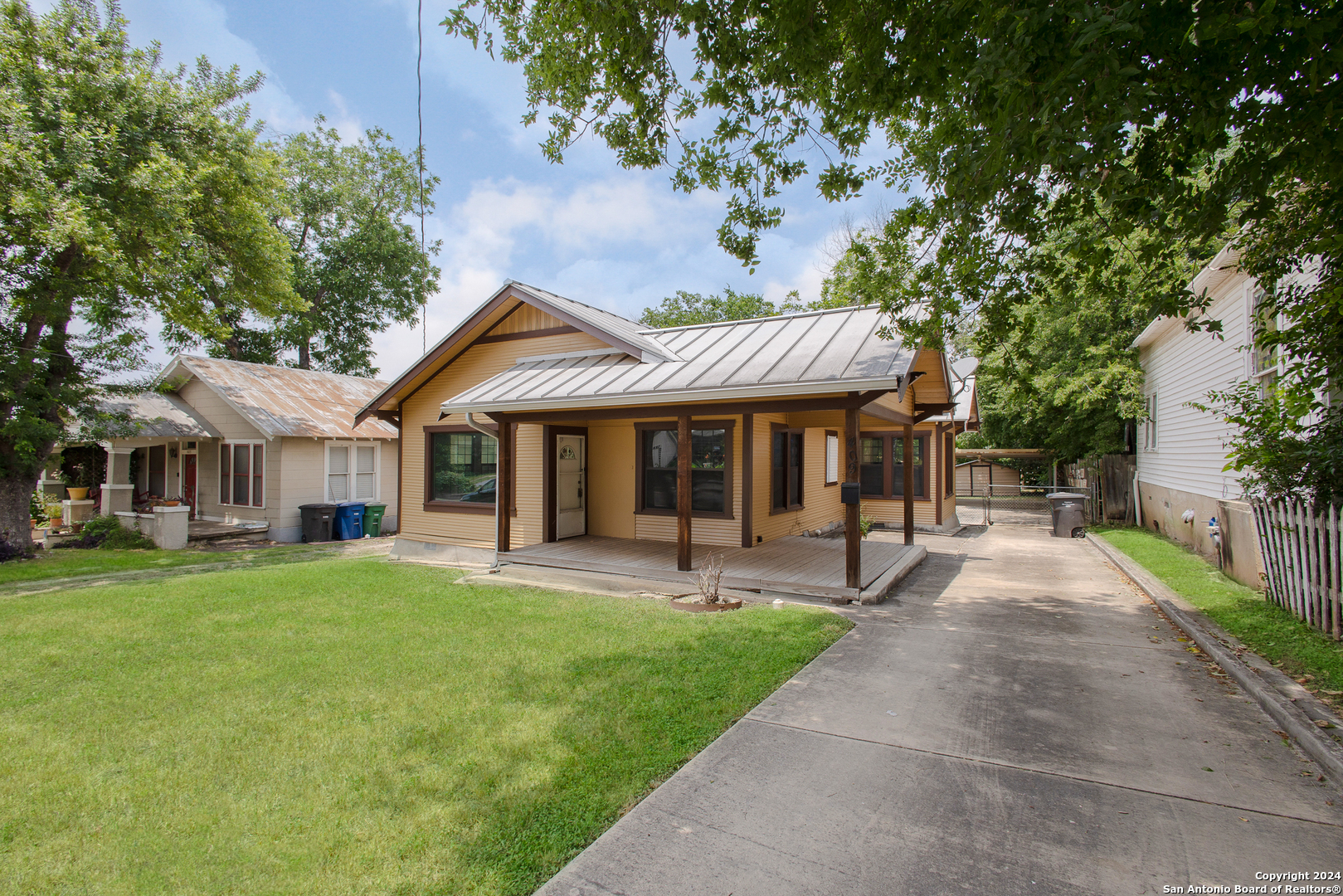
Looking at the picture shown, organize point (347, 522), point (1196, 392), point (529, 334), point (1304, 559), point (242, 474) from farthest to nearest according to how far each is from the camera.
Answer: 1. point (242, 474)
2. point (347, 522)
3. point (1196, 392)
4. point (529, 334)
5. point (1304, 559)

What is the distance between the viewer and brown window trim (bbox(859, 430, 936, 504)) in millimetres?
16141

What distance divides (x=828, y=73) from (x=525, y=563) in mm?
8151

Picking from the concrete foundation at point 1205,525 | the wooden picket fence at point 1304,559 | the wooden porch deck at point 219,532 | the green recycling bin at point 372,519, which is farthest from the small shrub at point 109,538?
the concrete foundation at point 1205,525

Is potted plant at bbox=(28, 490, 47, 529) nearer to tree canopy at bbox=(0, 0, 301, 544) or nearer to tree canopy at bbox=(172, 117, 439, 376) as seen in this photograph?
tree canopy at bbox=(0, 0, 301, 544)

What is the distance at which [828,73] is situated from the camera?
673cm

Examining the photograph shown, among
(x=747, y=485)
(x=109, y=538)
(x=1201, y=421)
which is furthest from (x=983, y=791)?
(x=109, y=538)

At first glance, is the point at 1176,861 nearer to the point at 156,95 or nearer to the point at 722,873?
the point at 722,873

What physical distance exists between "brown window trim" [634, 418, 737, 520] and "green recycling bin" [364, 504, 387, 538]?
30.2ft

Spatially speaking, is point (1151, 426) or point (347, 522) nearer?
point (1151, 426)

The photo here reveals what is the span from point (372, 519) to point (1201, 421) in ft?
62.7

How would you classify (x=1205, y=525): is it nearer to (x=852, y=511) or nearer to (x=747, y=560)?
(x=852, y=511)

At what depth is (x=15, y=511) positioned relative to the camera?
12820mm

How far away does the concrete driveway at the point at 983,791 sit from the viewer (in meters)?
2.71

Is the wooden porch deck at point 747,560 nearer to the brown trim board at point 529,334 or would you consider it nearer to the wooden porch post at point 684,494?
the wooden porch post at point 684,494
